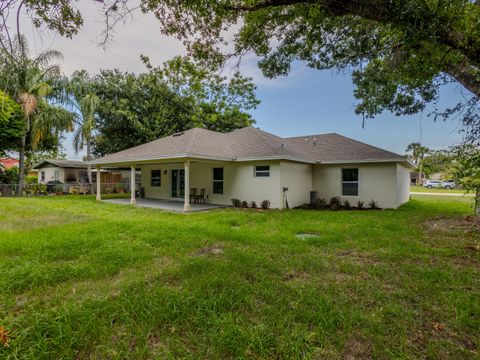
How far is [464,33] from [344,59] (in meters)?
4.62

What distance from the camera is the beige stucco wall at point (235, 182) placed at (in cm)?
1145

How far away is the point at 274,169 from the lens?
37.4ft

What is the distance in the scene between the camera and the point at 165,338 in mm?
2477

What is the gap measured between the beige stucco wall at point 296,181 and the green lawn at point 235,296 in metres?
5.54

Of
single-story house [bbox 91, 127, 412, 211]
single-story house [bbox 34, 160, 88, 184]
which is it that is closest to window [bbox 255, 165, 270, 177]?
single-story house [bbox 91, 127, 412, 211]

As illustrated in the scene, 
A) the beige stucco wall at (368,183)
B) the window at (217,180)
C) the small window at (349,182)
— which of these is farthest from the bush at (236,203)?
the small window at (349,182)

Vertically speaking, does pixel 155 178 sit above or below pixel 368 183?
above

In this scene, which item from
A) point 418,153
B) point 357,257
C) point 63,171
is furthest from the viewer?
point 418,153

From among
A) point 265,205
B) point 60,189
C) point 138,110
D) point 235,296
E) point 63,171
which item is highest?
point 138,110

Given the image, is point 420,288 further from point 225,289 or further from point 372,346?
point 225,289

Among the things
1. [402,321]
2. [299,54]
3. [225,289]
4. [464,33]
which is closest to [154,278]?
[225,289]

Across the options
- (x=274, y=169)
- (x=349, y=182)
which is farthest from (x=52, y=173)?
(x=349, y=182)

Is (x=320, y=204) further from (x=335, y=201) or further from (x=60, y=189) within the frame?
(x=60, y=189)

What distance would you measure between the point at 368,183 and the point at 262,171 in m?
5.22
